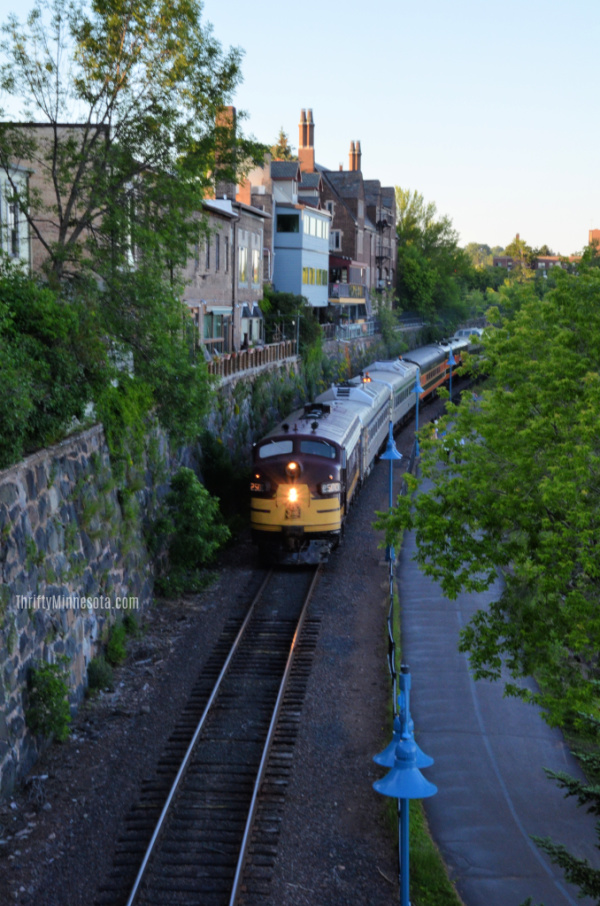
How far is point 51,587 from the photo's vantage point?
14.4 m

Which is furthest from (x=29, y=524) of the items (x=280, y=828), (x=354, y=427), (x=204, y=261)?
(x=204, y=261)

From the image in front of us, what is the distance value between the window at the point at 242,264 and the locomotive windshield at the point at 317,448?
21.5m

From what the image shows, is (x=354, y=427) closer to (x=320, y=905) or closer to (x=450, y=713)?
(x=450, y=713)

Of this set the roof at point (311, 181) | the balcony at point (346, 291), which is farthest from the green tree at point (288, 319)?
the balcony at point (346, 291)

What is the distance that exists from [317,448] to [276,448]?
100 cm

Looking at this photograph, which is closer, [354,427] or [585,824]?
[585,824]

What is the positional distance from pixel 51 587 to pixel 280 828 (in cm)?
555

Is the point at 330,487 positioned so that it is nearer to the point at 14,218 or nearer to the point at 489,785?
the point at 489,785

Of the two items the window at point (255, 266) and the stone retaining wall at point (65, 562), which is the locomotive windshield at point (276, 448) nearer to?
the stone retaining wall at point (65, 562)

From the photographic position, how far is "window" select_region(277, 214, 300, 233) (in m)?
52.6

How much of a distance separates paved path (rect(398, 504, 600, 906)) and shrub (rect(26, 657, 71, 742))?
529 cm

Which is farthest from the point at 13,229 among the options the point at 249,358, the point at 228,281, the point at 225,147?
the point at 228,281

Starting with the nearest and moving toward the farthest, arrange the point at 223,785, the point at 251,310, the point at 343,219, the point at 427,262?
the point at 223,785 < the point at 251,310 < the point at 343,219 < the point at 427,262

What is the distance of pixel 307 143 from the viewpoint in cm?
6700
